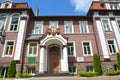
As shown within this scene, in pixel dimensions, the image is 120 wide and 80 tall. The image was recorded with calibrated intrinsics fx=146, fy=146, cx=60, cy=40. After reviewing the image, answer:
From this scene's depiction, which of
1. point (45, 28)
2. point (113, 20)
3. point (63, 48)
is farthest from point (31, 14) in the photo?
point (113, 20)

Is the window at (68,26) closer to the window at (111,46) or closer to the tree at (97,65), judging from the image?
the window at (111,46)

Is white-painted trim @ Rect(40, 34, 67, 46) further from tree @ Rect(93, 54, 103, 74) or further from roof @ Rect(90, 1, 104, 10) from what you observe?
roof @ Rect(90, 1, 104, 10)

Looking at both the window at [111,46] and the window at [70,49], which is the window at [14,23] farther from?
the window at [111,46]

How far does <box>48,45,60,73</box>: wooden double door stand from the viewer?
67.4 ft

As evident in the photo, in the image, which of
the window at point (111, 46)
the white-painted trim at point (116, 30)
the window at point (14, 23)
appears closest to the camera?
the window at point (111, 46)

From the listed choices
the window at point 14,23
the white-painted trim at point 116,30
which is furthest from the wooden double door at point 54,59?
the white-painted trim at point 116,30

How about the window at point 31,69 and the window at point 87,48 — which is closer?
the window at point 31,69

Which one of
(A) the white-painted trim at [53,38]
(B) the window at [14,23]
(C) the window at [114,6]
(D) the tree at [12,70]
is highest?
(C) the window at [114,6]

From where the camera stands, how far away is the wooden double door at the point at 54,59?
20.5 m

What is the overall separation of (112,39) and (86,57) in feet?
15.9

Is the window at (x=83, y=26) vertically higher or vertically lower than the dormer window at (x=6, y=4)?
lower

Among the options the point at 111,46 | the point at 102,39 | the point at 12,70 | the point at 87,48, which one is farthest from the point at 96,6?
the point at 12,70

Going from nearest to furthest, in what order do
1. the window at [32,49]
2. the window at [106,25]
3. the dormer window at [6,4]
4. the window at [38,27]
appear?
the window at [32,49] < the window at [106,25] < the window at [38,27] < the dormer window at [6,4]

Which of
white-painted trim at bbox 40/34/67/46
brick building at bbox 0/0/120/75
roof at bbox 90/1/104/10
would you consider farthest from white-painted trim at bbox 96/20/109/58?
white-painted trim at bbox 40/34/67/46
